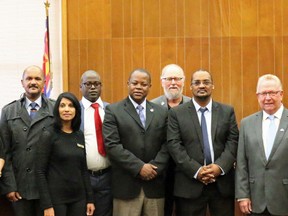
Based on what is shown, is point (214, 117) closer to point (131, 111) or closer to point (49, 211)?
point (131, 111)

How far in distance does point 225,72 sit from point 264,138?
2.56m

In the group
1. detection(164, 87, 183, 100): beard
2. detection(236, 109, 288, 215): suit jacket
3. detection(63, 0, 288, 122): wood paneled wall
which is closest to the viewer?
detection(236, 109, 288, 215): suit jacket

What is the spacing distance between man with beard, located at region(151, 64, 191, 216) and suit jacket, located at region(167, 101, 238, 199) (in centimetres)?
20

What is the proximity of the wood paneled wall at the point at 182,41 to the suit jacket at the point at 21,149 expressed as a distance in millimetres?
2484

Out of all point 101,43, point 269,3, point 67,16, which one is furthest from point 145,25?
point 269,3

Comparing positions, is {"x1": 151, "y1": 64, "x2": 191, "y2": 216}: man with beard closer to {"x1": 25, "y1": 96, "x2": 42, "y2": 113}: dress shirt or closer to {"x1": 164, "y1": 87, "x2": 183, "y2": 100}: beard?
{"x1": 164, "y1": 87, "x2": 183, "y2": 100}: beard

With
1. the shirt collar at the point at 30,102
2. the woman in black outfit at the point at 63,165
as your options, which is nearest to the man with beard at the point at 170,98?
the woman in black outfit at the point at 63,165

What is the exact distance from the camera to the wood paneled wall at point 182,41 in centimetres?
590

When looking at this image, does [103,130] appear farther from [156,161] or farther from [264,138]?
[264,138]

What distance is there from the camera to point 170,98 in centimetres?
425

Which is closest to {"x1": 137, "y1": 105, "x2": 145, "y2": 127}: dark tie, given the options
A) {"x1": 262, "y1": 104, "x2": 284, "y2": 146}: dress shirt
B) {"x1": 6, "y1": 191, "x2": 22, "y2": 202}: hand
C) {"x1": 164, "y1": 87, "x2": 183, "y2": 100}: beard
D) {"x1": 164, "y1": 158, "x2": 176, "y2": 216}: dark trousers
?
Result: {"x1": 164, "y1": 158, "x2": 176, "y2": 216}: dark trousers

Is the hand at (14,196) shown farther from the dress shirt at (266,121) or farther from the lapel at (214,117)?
the dress shirt at (266,121)

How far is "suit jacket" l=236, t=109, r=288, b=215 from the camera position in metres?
3.38

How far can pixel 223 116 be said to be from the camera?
145 inches
